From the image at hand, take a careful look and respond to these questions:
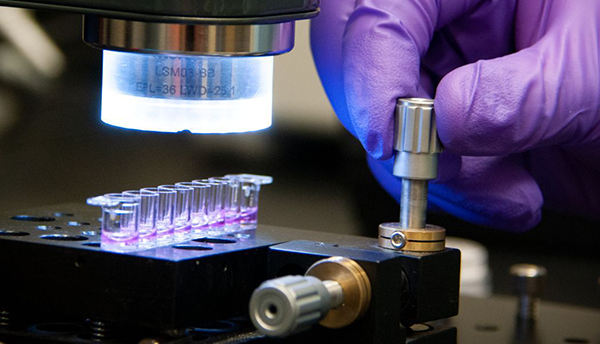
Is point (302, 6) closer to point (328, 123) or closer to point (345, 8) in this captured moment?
point (345, 8)

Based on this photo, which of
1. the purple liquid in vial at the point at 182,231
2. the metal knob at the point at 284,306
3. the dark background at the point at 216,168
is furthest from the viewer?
the dark background at the point at 216,168

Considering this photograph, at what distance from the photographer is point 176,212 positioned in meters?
0.91

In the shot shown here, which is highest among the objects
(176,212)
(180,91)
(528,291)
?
(180,91)

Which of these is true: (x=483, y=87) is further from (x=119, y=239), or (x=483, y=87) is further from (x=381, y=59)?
(x=119, y=239)

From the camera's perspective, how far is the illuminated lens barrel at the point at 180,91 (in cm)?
83

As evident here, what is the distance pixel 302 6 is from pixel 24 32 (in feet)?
1.68

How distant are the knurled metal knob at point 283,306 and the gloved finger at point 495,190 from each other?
49cm

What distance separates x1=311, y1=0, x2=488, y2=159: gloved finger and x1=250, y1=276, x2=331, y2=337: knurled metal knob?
0.28m

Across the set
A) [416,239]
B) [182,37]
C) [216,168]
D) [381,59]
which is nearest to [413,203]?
[416,239]

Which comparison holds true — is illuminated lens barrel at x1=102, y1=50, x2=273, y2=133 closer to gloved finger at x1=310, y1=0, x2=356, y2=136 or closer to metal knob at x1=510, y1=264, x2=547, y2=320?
gloved finger at x1=310, y1=0, x2=356, y2=136

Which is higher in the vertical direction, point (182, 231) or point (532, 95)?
point (532, 95)

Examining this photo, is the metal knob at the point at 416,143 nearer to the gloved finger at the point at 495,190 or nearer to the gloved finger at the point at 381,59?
the gloved finger at the point at 381,59

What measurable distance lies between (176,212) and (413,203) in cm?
22

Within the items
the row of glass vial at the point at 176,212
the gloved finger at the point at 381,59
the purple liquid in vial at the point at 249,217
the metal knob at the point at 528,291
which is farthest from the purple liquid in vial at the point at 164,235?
the metal knob at the point at 528,291
